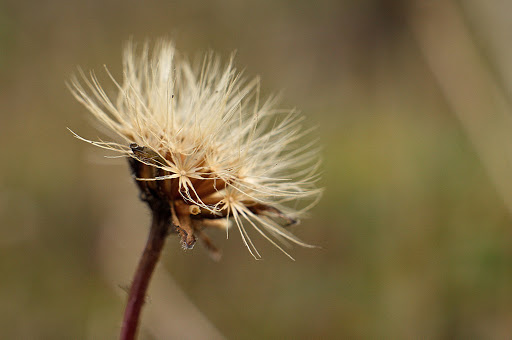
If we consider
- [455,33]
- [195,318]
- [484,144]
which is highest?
[455,33]

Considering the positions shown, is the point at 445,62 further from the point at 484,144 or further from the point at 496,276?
the point at 496,276

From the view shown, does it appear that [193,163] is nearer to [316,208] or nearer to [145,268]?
[145,268]

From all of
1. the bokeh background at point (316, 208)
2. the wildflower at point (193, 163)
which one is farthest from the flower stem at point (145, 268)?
the bokeh background at point (316, 208)

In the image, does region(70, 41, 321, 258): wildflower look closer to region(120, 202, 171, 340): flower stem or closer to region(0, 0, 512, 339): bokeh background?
region(120, 202, 171, 340): flower stem

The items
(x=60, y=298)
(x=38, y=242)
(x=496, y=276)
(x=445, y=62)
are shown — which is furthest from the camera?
(x=445, y=62)

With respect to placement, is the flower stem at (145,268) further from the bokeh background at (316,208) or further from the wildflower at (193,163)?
the bokeh background at (316,208)

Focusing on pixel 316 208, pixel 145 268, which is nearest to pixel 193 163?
pixel 145 268

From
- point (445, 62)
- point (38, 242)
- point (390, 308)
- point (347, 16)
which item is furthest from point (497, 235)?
point (347, 16)
